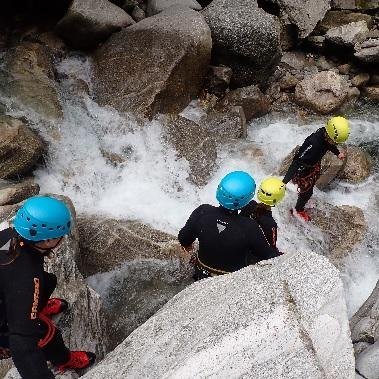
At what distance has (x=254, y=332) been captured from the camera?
9.51 ft

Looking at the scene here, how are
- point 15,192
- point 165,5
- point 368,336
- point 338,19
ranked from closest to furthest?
point 368,336 → point 15,192 → point 165,5 → point 338,19

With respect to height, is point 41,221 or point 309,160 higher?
point 41,221

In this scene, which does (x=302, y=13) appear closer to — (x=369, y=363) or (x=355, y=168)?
(x=355, y=168)

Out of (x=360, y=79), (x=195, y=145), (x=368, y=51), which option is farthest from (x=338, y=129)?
(x=368, y=51)

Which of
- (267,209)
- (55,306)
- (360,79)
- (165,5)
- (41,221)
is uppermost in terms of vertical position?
(41,221)

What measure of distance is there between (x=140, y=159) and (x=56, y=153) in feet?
Answer: 4.64

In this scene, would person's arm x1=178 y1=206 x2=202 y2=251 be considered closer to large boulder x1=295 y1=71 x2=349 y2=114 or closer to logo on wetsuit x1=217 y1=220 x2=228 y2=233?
logo on wetsuit x1=217 y1=220 x2=228 y2=233

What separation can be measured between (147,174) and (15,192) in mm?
2571

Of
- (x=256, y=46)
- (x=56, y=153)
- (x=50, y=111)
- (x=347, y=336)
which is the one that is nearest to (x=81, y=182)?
(x=56, y=153)

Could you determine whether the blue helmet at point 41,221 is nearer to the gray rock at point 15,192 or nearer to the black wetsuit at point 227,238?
the black wetsuit at point 227,238

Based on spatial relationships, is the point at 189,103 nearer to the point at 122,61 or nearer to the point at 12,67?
the point at 122,61

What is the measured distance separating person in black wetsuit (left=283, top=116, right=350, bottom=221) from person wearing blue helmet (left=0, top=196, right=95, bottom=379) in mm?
3874

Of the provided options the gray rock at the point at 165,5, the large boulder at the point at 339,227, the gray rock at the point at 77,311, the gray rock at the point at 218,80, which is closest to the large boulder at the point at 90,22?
the gray rock at the point at 165,5

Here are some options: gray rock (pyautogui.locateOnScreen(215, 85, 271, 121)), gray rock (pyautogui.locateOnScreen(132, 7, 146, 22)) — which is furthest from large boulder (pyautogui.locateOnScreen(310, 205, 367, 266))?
gray rock (pyautogui.locateOnScreen(132, 7, 146, 22))
